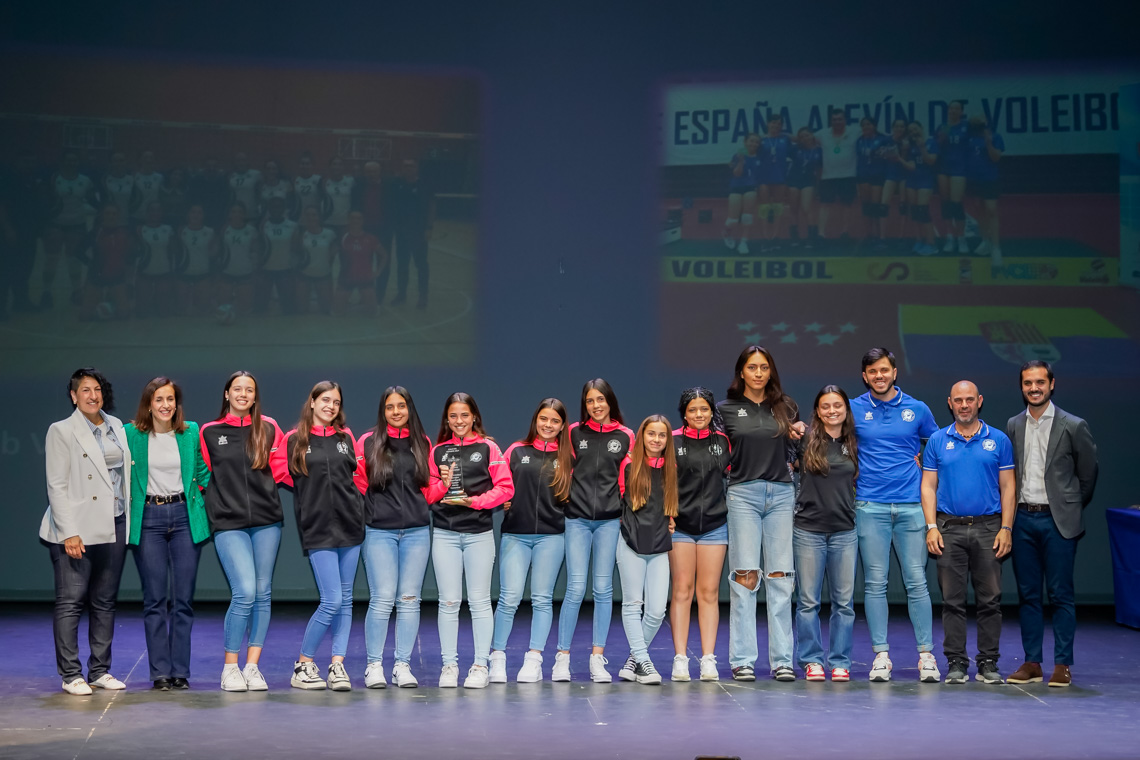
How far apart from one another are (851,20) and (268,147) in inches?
143

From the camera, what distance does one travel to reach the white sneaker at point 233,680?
4977 millimetres

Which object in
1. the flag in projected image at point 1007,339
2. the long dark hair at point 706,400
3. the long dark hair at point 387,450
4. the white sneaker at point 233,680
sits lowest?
the white sneaker at point 233,680

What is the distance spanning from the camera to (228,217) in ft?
23.6

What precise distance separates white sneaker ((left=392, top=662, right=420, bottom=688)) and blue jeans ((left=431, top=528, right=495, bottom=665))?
16 centimetres

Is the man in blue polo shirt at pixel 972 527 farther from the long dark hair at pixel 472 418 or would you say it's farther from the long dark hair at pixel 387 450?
the long dark hair at pixel 387 450

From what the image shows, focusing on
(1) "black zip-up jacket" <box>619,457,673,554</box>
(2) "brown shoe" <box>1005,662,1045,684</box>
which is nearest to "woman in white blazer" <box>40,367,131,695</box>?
(1) "black zip-up jacket" <box>619,457,673,554</box>

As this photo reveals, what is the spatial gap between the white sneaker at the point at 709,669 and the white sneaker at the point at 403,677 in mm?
1251

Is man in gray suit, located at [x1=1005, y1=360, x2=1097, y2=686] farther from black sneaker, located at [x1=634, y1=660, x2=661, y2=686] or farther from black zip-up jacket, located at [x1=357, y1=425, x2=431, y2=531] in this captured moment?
black zip-up jacket, located at [x1=357, y1=425, x2=431, y2=531]

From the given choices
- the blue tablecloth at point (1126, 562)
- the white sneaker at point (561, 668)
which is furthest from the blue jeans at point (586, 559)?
the blue tablecloth at point (1126, 562)

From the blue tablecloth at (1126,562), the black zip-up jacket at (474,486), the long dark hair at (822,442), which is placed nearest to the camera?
the black zip-up jacket at (474,486)

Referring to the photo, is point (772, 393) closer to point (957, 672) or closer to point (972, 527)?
point (972, 527)

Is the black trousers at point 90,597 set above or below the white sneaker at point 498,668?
above

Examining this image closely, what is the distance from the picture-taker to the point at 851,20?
23.9 ft

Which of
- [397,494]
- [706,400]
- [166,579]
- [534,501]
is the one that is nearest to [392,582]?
[397,494]
